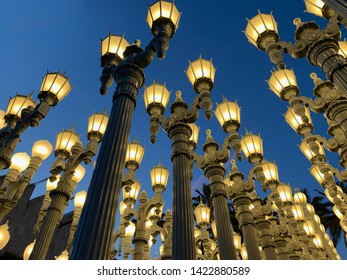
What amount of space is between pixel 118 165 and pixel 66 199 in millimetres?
4259

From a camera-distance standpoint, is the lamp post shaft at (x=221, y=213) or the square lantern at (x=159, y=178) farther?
the square lantern at (x=159, y=178)

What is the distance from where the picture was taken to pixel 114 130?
16.1ft

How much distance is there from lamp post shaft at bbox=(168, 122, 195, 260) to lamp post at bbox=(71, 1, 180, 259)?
5.08 feet

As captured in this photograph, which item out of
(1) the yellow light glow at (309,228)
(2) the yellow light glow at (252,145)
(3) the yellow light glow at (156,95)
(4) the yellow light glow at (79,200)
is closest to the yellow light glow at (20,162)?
(4) the yellow light glow at (79,200)

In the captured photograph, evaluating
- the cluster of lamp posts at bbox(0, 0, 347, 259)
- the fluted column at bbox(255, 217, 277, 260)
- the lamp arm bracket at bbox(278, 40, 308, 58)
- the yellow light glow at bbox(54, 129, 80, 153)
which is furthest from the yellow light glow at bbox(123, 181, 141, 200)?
the lamp arm bracket at bbox(278, 40, 308, 58)

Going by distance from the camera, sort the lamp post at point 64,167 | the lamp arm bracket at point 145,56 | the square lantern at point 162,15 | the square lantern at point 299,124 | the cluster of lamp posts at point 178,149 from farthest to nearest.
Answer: the square lantern at point 299,124 → the lamp post at point 64,167 → the square lantern at point 162,15 → the lamp arm bracket at point 145,56 → the cluster of lamp posts at point 178,149

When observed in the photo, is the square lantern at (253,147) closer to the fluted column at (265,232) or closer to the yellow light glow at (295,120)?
the yellow light glow at (295,120)

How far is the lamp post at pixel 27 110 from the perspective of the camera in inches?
284

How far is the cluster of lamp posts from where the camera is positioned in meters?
5.02

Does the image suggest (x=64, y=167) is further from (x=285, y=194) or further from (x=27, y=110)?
(x=285, y=194)

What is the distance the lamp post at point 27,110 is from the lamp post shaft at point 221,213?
14.3 ft

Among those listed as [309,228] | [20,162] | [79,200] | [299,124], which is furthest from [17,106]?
[309,228]

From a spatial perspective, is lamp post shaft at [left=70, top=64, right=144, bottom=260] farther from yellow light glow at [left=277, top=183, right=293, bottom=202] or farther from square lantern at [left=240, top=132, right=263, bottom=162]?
yellow light glow at [left=277, top=183, right=293, bottom=202]
